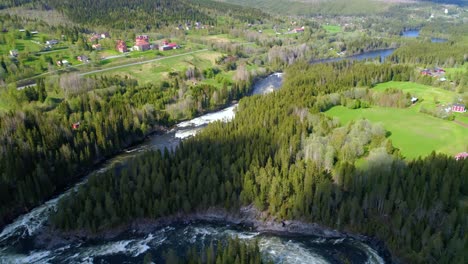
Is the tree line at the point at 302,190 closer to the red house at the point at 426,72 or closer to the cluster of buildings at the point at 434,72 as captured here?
the red house at the point at 426,72

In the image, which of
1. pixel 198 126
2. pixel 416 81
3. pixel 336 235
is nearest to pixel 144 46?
pixel 198 126

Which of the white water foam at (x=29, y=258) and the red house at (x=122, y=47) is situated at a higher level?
the red house at (x=122, y=47)

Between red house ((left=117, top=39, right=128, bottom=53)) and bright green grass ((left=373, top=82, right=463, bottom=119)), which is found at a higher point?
red house ((left=117, top=39, right=128, bottom=53))

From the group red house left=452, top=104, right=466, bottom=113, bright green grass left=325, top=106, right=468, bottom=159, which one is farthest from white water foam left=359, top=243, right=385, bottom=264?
red house left=452, top=104, right=466, bottom=113

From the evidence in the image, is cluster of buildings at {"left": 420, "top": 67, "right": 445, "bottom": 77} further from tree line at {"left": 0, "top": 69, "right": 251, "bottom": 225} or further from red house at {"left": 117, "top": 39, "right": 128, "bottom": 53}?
red house at {"left": 117, "top": 39, "right": 128, "bottom": 53}

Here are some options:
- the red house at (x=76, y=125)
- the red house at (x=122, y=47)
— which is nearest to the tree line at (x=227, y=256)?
the red house at (x=76, y=125)

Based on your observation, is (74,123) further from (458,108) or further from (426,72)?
(426,72)
